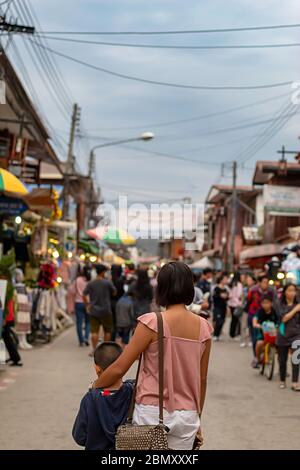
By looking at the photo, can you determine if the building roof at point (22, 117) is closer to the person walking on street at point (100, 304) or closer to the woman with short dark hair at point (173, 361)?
the person walking on street at point (100, 304)

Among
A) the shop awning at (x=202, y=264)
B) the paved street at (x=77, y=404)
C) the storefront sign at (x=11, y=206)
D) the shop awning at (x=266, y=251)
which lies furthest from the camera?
the shop awning at (x=202, y=264)

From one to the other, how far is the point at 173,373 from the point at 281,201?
1807 centimetres

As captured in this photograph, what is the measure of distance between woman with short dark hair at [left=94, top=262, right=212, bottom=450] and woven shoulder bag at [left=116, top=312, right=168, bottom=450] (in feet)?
0.12

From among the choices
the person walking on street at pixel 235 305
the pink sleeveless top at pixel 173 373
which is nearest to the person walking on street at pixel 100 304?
the person walking on street at pixel 235 305

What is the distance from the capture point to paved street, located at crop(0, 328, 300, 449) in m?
7.04

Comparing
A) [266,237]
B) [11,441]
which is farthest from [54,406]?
[266,237]

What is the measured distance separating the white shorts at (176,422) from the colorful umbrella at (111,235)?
24.2m

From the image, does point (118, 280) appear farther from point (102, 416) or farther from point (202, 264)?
point (202, 264)

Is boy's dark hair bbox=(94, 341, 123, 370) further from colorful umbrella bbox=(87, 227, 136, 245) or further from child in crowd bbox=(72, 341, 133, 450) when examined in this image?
colorful umbrella bbox=(87, 227, 136, 245)

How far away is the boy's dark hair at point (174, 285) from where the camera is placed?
3781mm

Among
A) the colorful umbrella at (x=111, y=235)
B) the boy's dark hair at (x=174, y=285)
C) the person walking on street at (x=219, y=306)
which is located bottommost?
the person walking on street at (x=219, y=306)

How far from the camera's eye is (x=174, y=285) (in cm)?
379

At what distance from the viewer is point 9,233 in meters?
16.0

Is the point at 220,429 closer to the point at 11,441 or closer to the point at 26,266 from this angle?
the point at 11,441
